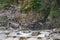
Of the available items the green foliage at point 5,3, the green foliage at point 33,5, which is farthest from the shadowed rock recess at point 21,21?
the green foliage at point 5,3

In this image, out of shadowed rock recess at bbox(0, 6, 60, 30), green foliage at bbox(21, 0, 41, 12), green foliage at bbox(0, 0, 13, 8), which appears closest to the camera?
shadowed rock recess at bbox(0, 6, 60, 30)

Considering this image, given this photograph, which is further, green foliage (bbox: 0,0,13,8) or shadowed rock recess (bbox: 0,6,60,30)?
green foliage (bbox: 0,0,13,8)

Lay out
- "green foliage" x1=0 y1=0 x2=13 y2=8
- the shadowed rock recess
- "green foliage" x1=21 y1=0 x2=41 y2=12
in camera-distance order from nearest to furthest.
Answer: the shadowed rock recess → "green foliage" x1=21 y1=0 x2=41 y2=12 → "green foliage" x1=0 y1=0 x2=13 y2=8

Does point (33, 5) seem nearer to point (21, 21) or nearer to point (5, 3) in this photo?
point (21, 21)

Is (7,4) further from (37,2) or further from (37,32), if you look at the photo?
(37,32)

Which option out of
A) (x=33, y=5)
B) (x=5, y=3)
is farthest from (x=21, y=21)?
(x=5, y=3)

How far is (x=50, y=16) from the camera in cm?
668

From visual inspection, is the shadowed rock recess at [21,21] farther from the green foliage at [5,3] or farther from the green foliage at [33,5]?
the green foliage at [5,3]

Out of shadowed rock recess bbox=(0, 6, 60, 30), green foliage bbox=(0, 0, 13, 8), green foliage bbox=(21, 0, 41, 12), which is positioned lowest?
shadowed rock recess bbox=(0, 6, 60, 30)

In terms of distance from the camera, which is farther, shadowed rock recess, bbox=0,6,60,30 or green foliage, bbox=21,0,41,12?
green foliage, bbox=21,0,41,12

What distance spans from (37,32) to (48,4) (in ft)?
3.73

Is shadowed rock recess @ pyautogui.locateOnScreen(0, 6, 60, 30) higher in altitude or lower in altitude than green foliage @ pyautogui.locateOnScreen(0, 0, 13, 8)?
lower

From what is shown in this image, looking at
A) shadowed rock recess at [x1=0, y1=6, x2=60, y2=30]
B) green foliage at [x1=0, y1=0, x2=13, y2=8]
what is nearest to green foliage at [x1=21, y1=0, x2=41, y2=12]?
shadowed rock recess at [x1=0, y1=6, x2=60, y2=30]

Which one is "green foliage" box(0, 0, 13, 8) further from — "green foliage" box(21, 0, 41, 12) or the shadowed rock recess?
"green foliage" box(21, 0, 41, 12)
